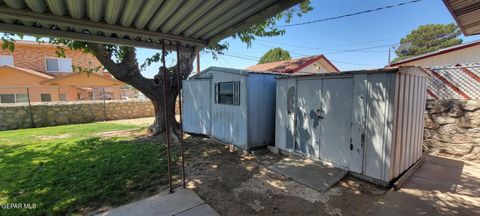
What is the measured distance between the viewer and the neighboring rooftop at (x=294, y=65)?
325 inches

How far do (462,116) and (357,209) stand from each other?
4178mm

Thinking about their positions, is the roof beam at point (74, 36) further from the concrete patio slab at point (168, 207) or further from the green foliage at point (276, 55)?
the green foliage at point (276, 55)

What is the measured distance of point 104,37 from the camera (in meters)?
2.78

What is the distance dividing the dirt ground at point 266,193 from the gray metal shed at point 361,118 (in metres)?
0.54

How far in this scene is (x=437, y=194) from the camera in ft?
11.1

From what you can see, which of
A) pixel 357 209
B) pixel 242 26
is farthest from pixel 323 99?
pixel 242 26

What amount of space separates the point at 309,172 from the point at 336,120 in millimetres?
1138

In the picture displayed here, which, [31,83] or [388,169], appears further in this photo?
[31,83]

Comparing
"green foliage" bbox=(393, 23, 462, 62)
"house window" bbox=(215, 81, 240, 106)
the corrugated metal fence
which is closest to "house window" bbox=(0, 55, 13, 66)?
"house window" bbox=(215, 81, 240, 106)

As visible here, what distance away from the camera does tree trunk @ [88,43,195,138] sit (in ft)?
22.5

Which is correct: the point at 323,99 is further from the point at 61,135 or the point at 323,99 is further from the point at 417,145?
the point at 61,135

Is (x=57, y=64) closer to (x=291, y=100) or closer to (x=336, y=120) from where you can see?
(x=291, y=100)

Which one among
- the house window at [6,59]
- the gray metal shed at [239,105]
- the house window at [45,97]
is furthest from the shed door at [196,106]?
the house window at [6,59]

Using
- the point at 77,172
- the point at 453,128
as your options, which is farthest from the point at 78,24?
the point at 453,128
